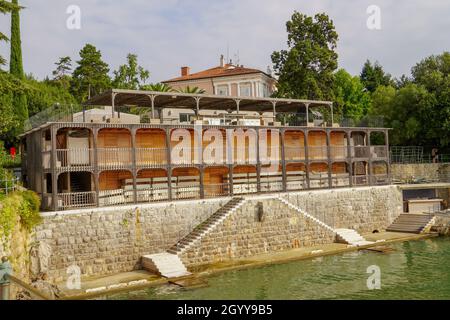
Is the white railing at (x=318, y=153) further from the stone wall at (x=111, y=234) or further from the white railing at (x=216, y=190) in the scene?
the stone wall at (x=111, y=234)

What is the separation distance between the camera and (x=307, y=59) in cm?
4562

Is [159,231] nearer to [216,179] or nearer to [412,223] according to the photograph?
[216,179]

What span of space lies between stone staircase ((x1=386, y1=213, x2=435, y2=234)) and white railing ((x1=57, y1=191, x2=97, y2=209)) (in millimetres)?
22748

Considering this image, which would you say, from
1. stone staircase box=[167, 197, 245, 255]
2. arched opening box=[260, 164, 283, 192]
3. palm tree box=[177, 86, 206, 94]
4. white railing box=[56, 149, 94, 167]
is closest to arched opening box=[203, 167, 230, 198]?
arched opening box=[260, 164, 283, 192]

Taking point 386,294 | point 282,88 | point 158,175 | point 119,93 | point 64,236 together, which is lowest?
point 386,294

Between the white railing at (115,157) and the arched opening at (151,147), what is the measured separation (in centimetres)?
76

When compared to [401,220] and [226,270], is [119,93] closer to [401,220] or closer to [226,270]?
[226,270]

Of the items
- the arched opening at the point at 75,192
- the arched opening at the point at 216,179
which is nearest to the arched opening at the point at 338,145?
the arched opening at the point at 216,179

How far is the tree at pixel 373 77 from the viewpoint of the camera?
2958 inches

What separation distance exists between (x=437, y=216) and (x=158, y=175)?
21555 mm

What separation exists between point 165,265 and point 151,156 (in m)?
8.32

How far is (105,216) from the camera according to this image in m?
23.5

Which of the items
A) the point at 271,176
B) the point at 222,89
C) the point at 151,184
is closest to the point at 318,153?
the point at 271,176
